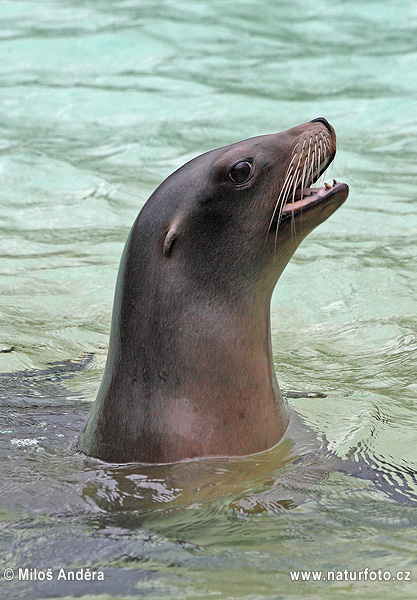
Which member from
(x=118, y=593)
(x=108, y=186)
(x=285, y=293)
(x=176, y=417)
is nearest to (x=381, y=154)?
(x=108, y=186)

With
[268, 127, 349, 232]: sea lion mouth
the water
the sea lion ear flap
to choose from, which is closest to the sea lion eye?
[268, 127, 349, 232]: sea lion mouth

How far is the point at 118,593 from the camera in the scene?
2305mm

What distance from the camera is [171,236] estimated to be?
3086mm

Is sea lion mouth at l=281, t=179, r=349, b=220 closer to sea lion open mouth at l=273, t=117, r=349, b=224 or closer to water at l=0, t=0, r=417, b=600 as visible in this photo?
sea lion open mouth at l=273, t=117, r=349, b=224

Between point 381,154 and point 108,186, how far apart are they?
2.65 m

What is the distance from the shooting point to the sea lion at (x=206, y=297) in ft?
10.2

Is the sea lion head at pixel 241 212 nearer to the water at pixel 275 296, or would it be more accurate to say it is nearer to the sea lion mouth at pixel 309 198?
the sea lion mouth at pixel 309 198

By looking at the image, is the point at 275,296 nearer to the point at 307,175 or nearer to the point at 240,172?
the point at 307,175

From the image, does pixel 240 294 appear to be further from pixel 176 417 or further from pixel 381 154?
pixel 381 154

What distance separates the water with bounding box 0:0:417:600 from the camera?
258 centimetres

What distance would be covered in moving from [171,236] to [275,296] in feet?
9.19

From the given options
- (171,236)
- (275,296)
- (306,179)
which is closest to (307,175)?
(306,179)

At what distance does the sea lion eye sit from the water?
96cm

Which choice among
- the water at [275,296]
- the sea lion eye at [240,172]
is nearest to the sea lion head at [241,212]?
the sea lion eye at [240,172]
